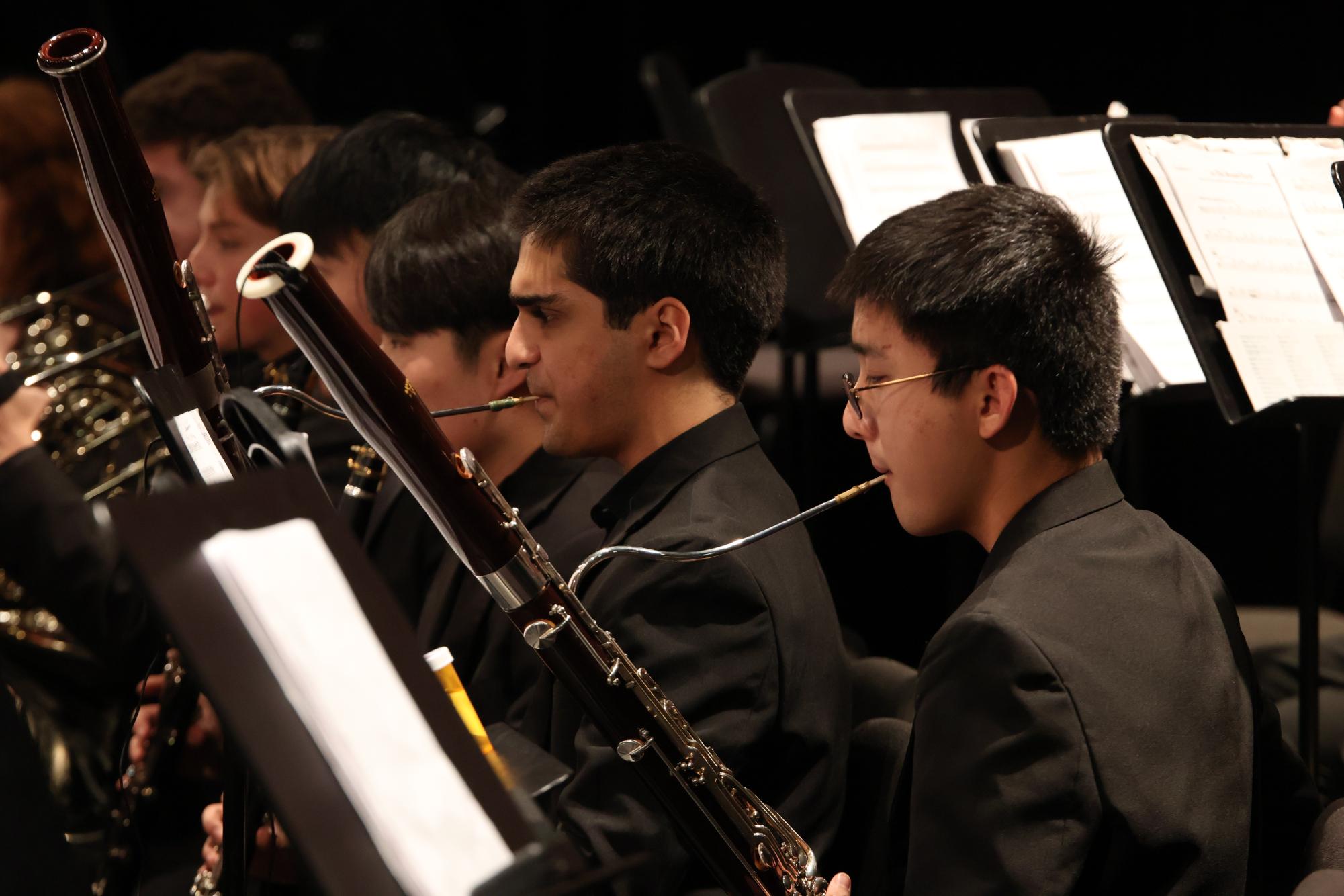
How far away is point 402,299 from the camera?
6.07 feet

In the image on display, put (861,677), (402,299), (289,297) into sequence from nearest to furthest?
(289,297) < (861,677) < (402,299)

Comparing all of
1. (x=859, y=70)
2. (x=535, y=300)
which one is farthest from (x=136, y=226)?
(x=859, y=70)

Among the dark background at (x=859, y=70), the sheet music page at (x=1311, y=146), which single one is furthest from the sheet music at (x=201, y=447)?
the dark background at (x=859, y=70)

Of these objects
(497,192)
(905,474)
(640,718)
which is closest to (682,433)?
(905,474)

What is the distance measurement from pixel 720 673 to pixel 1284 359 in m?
0.64

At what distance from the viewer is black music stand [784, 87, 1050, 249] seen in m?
1.99

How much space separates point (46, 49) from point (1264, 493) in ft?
10.2

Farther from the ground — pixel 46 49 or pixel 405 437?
pixel 46 49

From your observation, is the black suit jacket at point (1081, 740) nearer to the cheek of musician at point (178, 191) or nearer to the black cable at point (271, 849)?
the black cable at point (271, 849)

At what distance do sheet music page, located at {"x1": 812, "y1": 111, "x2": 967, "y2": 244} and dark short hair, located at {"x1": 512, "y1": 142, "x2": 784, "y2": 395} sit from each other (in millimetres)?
266

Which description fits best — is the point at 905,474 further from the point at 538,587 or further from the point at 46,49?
the point at 46,49

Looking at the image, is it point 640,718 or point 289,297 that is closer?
point 289,297

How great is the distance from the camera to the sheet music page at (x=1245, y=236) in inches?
55.6

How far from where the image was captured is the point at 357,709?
0.72 metres
